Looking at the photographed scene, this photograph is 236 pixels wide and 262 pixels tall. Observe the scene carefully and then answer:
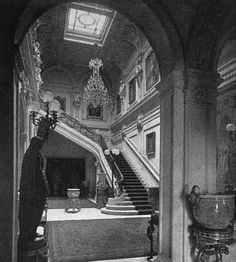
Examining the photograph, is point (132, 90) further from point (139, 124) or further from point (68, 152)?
point (68, 152)

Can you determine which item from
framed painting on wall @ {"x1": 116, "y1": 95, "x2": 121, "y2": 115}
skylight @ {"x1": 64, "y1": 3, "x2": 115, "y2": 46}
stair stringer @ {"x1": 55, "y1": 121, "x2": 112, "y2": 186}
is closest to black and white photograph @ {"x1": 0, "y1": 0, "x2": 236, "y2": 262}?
skylight @ {"x1": 64, "y1": 3, "x2": 115, "y2": 46}

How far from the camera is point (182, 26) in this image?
172 inches

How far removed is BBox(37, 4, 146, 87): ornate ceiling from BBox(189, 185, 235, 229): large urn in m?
11.2

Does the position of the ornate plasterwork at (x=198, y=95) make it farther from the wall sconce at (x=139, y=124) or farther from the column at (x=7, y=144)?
the wall sconce at (x=139, y=124)

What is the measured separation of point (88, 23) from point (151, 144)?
23.8ft

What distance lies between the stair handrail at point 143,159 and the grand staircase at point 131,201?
0.92 meters

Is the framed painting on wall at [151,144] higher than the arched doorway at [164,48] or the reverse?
the reverse

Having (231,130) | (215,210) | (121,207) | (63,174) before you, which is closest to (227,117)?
(231,130)

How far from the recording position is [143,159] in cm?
1370

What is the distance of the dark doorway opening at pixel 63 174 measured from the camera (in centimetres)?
1766

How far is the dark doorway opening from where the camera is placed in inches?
695

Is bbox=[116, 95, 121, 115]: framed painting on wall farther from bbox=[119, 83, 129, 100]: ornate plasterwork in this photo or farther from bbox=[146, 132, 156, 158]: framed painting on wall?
bbox=[146, 132, 156, 158]: framed painting on wall

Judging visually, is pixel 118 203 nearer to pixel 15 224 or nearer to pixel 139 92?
pixel 139 92

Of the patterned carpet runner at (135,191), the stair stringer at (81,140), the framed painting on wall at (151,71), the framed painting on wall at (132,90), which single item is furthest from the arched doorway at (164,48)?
the framed painting on wall at (132,90)
